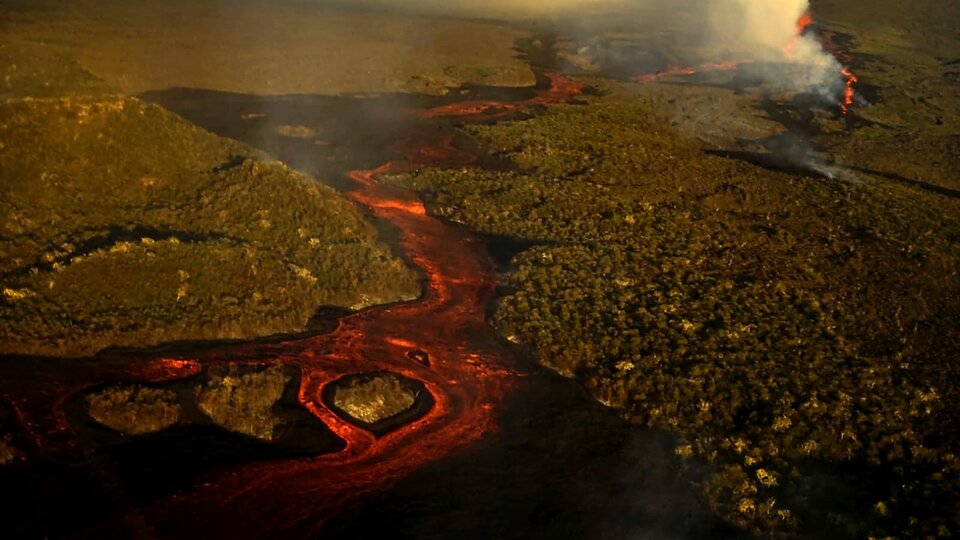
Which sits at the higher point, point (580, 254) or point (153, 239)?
point (153, 239)

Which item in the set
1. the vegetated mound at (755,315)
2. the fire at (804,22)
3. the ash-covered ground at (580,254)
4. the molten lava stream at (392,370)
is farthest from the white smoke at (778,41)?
the molten lava stream at (392,370)

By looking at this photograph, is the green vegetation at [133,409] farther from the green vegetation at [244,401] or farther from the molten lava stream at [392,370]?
the molten lava stream at [392,370]

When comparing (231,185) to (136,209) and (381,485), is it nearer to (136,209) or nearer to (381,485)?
(136,209)

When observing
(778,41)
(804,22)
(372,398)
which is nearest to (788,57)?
(778,41)

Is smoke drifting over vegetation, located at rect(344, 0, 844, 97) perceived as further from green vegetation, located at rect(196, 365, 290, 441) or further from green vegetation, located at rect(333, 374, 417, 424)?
green vegetation, located at rect(196, 365, 290, 441)

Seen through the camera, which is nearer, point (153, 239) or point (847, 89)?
point (153, 239)

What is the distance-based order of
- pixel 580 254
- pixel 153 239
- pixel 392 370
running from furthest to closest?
pixel 580 254, pixel 153 239, pixel 392 370

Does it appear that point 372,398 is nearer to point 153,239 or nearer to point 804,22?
point 153,239

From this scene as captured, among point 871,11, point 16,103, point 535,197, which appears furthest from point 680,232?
point 871,11
